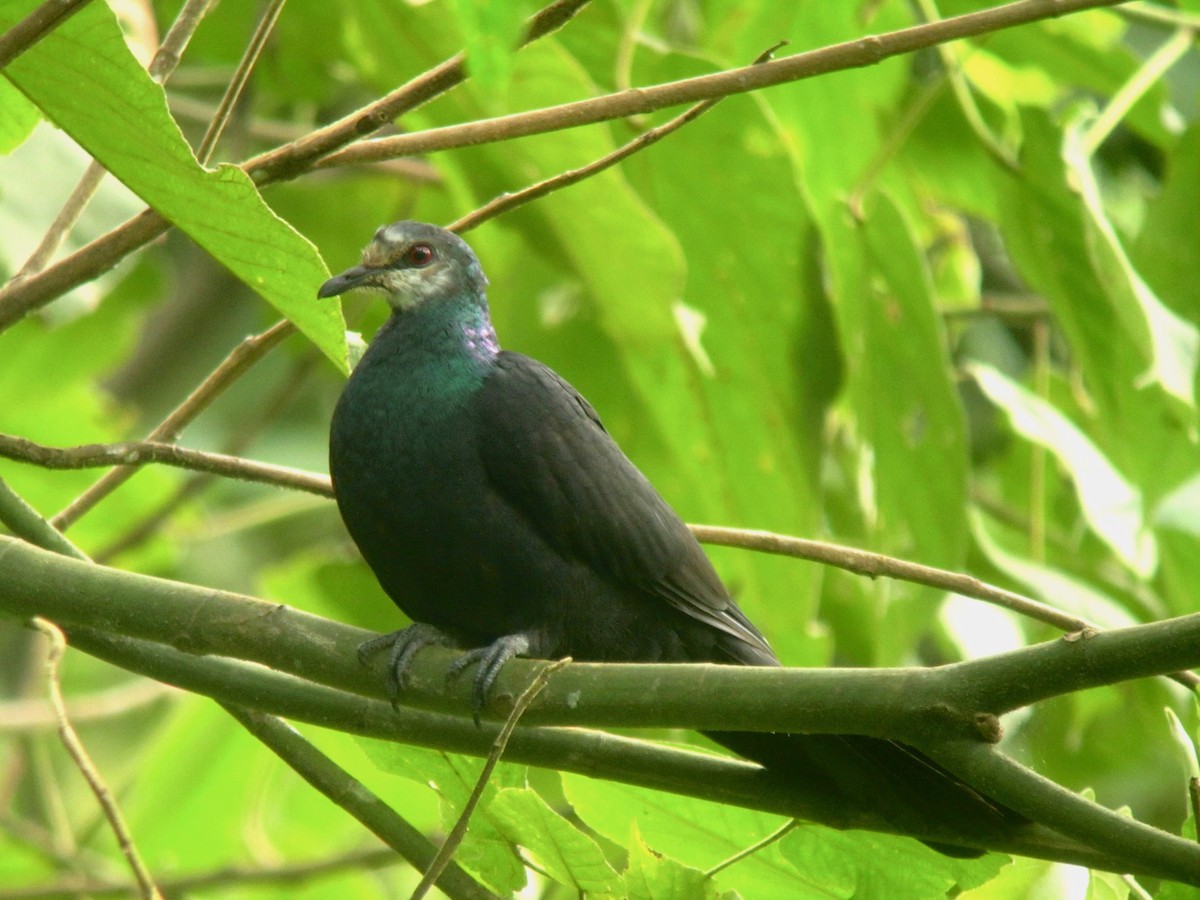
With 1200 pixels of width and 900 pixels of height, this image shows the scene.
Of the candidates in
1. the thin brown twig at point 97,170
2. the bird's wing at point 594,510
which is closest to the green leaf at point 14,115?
the thin brown twig at point 97,170

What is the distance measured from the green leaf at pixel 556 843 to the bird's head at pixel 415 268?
158 cm

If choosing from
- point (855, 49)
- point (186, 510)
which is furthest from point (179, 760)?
point (855, 49)

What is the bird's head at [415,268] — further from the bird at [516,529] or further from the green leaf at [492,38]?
the green leaf at [492,38]

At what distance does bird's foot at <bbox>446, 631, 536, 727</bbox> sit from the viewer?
2.20 metres

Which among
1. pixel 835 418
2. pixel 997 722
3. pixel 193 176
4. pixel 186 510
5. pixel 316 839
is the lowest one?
pixel 997 722

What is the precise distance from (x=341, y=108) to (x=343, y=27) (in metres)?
1.56

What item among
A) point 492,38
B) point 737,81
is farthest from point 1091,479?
point 492,38

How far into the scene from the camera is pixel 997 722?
1780 mm

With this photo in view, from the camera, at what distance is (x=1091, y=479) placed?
3496 millimetres

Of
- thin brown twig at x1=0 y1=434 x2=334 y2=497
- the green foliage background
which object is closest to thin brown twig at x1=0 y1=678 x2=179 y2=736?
the green foliage background

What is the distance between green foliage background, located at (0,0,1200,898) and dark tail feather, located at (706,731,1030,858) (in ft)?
Answer: 0.20

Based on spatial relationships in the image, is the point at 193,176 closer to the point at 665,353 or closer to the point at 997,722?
the point at 997,722

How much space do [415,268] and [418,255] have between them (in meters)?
0.04

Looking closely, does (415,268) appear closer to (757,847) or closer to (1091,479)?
(1091,479)
